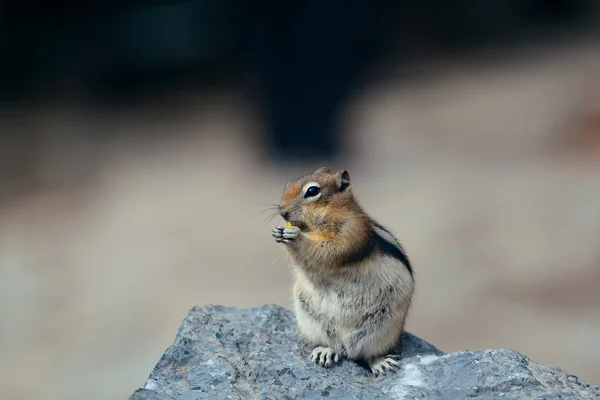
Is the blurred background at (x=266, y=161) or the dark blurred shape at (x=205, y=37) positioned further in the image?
the dark blurred shape at (x=205, y=37)

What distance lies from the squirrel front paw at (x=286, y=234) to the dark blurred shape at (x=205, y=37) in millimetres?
10075

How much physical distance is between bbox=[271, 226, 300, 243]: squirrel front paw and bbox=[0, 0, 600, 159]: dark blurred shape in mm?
10075

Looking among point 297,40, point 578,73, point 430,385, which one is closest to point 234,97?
point 297,40

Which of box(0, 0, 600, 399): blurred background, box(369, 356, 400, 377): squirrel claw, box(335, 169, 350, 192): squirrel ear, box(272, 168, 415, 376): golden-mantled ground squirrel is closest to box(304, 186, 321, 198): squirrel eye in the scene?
Result: box(272, 168, 415, 376): golden-mantled ground squirrel

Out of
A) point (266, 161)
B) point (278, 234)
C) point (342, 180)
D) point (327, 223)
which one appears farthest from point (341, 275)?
point (266, 161)

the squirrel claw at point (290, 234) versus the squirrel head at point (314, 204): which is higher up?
the squirrel head at point (314, 204)

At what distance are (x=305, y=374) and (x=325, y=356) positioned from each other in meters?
0.25

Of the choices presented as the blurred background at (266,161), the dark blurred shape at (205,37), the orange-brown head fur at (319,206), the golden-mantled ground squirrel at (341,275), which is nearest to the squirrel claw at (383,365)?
the golden-mantled ground squirrel at (341,275)

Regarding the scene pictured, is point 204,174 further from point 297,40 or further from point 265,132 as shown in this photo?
point 297,40

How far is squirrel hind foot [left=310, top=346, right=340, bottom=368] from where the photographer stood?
14.8 ft

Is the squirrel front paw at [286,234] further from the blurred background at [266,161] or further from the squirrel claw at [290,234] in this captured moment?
the blurred background at [266,161]

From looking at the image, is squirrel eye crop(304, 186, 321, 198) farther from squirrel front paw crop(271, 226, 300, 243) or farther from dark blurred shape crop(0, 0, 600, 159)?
dark blurred shape crop(0, 0, 600, 159)

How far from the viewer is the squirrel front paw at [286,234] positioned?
442 cm

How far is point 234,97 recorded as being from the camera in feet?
48.6
